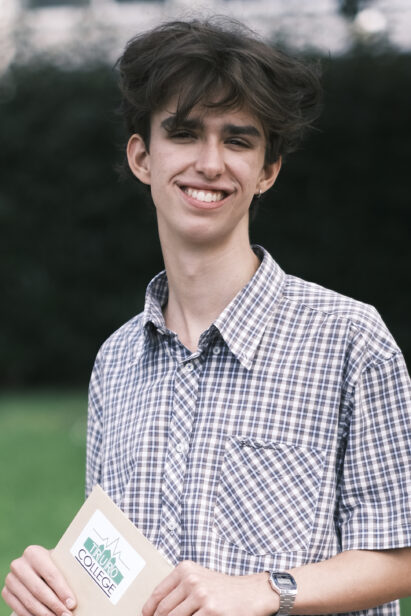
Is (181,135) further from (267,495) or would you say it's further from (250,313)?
(267,495)

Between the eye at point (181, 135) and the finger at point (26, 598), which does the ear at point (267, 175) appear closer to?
the eye at point (181, 135)

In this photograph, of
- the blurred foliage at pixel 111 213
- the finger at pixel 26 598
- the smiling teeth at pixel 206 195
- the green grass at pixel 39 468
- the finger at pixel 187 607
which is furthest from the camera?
the blurred foliage at pixel 111 213

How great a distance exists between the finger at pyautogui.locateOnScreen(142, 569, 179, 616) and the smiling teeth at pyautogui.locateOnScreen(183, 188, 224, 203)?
739mm

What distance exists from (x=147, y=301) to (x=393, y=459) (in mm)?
711

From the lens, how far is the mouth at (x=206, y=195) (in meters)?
1.91

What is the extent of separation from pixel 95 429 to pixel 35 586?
47 cm

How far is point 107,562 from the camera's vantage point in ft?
5.70

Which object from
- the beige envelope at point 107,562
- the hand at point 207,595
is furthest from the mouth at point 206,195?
the hand at point 207,595

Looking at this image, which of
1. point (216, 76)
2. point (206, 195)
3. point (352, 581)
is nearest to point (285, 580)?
point (352, 581)

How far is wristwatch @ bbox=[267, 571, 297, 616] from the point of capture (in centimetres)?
163

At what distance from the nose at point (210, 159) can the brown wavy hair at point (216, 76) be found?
0.25ft

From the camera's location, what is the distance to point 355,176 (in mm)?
8500

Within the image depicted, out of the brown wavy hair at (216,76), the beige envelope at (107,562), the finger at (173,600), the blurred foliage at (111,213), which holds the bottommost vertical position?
the finger at (173,600)

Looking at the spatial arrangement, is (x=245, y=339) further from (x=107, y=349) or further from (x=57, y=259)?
(x=57, y=259)
